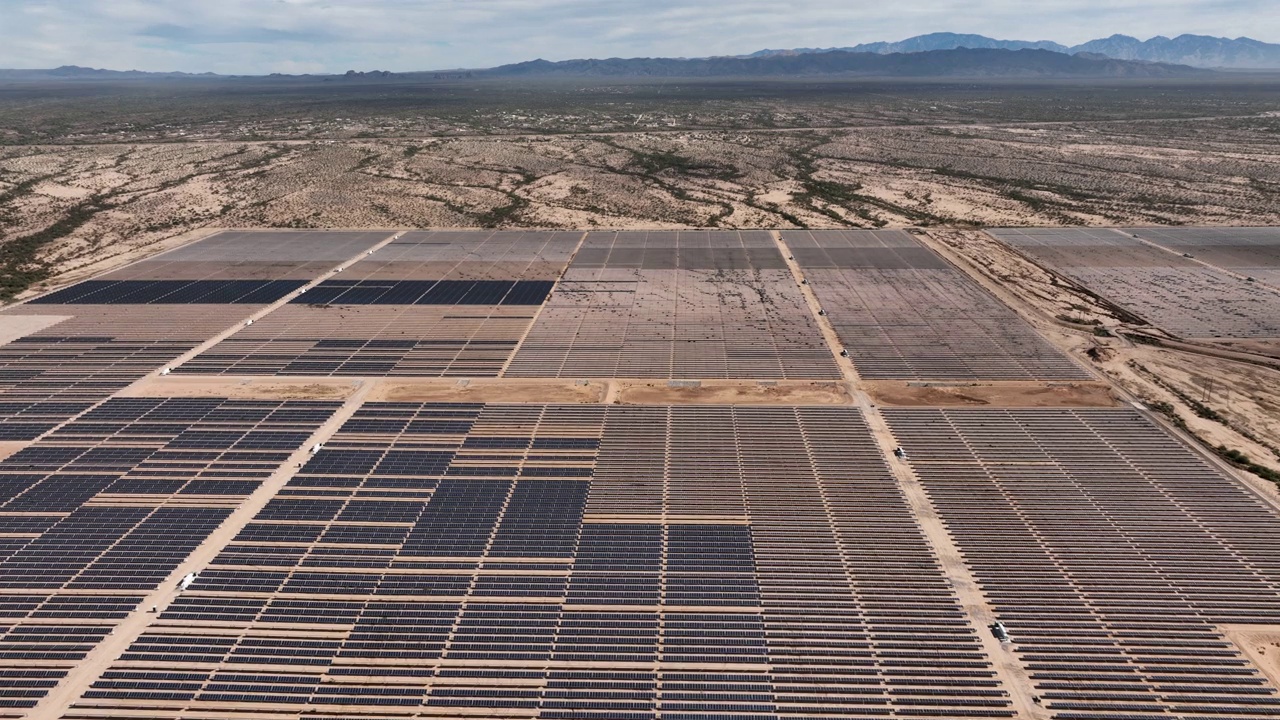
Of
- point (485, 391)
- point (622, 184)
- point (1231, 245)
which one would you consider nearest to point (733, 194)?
point (622, 184)

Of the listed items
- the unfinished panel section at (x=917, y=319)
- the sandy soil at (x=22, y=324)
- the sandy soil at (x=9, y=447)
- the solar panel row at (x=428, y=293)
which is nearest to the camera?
the sandy soil at (x=9, y=447)

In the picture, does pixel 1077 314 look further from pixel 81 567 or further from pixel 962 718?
pixel 81 567

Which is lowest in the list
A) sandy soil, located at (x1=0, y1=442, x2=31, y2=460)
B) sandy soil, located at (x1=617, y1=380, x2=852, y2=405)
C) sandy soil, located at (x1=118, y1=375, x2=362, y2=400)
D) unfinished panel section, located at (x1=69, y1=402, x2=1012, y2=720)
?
unfinished panel section, located at (x1=69, y1=402, x2=1012, y2=720)

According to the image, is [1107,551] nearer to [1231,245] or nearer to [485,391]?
[485,391]

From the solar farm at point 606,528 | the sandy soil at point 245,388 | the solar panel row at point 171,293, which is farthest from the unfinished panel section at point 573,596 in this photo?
the solar panel row at point 171,293

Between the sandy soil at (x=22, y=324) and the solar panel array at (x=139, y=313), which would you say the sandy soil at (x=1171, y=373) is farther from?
the sandy soil at (x=22, y=324)

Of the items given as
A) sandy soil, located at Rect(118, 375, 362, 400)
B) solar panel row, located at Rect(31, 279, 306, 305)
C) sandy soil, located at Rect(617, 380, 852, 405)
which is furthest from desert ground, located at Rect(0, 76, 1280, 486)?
solar panel row, located at Rect(31, 279, 306, 305)

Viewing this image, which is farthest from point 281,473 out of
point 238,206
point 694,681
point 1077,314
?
point 238,206

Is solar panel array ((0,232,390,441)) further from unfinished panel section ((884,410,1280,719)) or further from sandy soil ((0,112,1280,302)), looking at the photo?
unfinished panel section ((884,410,1280,719))
